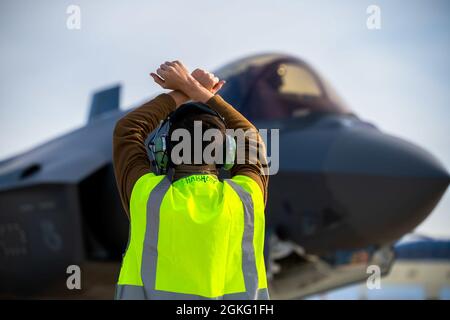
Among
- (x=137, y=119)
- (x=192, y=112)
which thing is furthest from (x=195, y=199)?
(x=137, y=119)

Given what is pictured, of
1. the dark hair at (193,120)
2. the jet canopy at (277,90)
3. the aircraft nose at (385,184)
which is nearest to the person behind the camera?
the dark hair at (193,120)

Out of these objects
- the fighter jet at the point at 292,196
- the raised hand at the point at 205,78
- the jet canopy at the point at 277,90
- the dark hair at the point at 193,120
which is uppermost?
the raised hand at the point at 205,78

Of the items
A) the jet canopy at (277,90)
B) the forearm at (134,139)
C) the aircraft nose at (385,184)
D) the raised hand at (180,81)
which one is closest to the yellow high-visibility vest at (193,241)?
the forearm at (134,139)

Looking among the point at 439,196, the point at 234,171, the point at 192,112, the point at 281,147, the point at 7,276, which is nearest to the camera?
the point at 192,112

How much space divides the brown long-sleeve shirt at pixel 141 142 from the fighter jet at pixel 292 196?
9.85 ft

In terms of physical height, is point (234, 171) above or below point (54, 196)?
above

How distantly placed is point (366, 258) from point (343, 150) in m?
1.03

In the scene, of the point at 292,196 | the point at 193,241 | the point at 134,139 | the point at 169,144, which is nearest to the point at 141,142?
the point at 134,139

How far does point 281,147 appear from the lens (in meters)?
4.98

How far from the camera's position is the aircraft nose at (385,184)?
14.5ft

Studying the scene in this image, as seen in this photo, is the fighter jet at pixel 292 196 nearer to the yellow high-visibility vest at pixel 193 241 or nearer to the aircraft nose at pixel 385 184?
the aircraft nose at pixel 385 184

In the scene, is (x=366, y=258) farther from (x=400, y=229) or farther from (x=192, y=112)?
(x=192, y=112)
